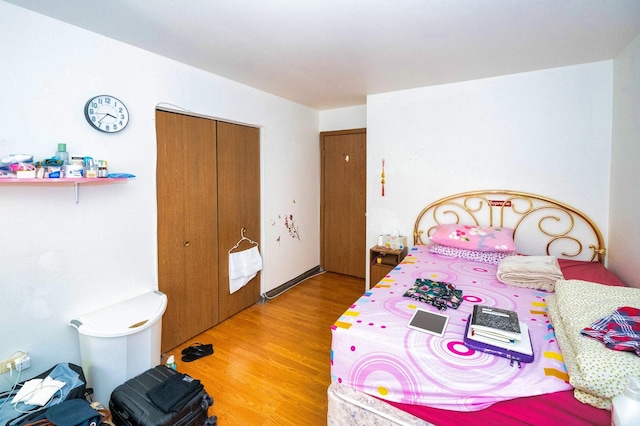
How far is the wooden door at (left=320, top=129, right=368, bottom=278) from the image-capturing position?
436cm

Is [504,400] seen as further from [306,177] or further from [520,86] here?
[306,177]

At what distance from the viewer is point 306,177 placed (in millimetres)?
4348

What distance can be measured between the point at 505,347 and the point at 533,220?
2020 mm

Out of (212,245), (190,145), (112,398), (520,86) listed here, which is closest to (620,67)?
(520,86)

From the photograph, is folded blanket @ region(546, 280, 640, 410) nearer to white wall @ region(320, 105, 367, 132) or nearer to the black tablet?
the black tablet

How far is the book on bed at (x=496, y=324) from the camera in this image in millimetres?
1439

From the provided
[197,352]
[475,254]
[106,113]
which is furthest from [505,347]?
[106,113]

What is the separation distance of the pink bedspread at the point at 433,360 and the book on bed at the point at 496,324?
0.28ft

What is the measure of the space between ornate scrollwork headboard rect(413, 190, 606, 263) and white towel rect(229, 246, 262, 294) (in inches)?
83.3

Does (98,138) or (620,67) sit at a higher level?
(620,67)

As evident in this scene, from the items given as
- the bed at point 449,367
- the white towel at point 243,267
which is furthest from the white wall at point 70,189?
the bed at point 449,367

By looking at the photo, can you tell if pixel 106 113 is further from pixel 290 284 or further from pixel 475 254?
pixel 475 254

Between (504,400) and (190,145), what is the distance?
9.27 ft

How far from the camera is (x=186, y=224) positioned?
9.11 feet
